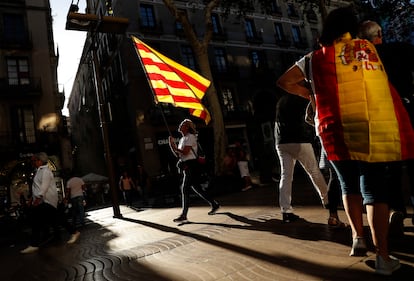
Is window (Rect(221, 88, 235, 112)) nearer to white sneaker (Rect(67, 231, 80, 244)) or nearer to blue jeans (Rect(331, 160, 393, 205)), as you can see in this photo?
white sneaker (Rect(67, 231, 80, 244))

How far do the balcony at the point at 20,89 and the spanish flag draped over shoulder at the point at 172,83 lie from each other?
17.8m

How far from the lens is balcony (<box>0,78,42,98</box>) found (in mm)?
20109

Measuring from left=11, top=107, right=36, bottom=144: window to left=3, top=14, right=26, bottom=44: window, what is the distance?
4.54 meters

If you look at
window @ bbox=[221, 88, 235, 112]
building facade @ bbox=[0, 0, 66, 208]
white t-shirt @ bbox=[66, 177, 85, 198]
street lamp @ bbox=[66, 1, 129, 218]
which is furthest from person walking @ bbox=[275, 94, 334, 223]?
window @ bbox=[221, 88, 235, 112]

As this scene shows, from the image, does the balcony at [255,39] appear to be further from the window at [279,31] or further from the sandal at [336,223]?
the sandal at [336,223]

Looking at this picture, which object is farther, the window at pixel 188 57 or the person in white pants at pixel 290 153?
the window at pixel 188 57

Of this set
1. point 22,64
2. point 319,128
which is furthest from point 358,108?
point 22,64

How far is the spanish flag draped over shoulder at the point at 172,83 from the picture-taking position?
18.0 ft

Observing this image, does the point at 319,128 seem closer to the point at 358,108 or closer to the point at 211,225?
the point at 358,108

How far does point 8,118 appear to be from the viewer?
798 inches

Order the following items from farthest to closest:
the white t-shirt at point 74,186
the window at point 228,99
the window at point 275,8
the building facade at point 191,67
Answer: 1. the window at point 275,8
2. the window at point 228,99
3. the building facade at point 191,67
4. the white t-shirt at point 74,186

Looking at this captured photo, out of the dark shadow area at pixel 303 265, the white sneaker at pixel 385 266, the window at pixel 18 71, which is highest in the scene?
the window at pixel 18 71

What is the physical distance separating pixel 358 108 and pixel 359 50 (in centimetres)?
44

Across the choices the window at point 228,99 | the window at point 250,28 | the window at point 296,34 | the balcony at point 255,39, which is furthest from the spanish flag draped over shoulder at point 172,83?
the window at point 296,34
